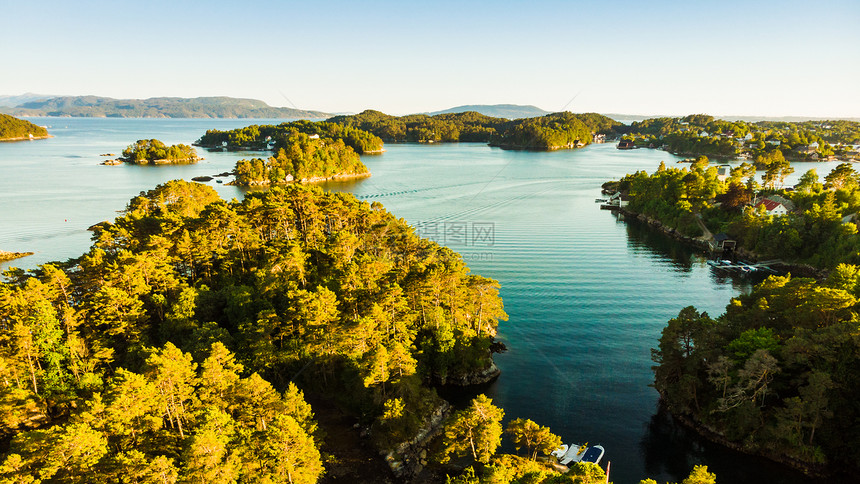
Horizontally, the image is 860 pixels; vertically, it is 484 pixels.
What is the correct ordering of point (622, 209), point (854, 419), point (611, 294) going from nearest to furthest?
point (854, 419), point (611, 294), point (622, 209)

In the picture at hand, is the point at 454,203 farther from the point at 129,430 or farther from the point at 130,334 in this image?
the point at 129,430

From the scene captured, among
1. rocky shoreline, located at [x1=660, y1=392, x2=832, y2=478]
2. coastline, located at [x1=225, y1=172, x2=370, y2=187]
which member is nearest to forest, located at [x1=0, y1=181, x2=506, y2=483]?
rocky shoreline, located at [x1=660, y1=392, x2=832, y2=478]

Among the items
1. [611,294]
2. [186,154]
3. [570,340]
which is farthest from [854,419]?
[186,154]

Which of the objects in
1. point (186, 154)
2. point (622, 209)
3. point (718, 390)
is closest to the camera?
point (718, 390)

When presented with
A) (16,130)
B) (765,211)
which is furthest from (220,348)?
(16,130)

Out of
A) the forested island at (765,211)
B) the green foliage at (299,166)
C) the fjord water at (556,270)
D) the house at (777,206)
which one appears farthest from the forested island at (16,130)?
the house at (777,206)

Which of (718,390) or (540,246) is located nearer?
(718,390)

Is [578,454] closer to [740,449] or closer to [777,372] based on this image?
[740,449]
